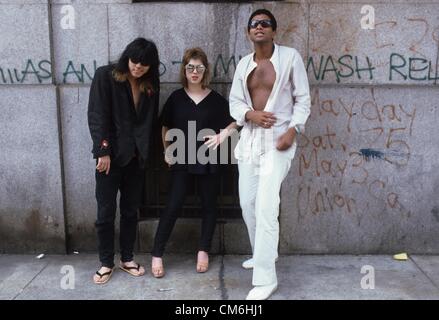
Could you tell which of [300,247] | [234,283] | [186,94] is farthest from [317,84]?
[234,283]

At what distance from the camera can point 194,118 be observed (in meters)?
4.29

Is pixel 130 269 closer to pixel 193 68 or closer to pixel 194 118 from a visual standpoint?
pixel 194 118

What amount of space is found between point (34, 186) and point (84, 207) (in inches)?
20.0

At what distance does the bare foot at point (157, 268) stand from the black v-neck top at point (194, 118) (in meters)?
0.82

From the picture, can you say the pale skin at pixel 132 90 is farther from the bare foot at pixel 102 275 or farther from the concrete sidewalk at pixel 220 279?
the concrete sidewalk at pixel 220 279

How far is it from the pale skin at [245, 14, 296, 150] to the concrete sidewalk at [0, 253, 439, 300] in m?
1.25

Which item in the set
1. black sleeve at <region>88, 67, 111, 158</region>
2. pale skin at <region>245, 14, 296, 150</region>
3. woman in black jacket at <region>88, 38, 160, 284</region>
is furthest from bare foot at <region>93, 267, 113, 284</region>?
pale skin at <region>245, 14, 296, 150</region>

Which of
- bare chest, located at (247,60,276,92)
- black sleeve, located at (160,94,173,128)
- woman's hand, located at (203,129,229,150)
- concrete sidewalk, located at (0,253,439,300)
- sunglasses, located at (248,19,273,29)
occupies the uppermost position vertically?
sunglasses, located at (248,19,273,29)

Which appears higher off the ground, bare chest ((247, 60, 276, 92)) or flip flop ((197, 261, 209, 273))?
bare chest ((247, 60, 276, 92))

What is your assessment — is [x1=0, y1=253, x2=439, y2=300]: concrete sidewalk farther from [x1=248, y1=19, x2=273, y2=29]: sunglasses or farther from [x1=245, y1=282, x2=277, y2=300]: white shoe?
[x1=248, y1=19, x2=273, y2=29]: sunglasses

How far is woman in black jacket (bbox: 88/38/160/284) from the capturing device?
12.9ft

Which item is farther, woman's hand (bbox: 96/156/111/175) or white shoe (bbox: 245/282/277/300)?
woman's hand (bbox: 96/156/111/175)

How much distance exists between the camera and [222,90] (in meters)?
4.66

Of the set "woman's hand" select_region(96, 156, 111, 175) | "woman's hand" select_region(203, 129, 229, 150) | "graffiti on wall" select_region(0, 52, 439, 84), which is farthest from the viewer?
"graffiti on wall" select_region(0, 52, 439, 84)
